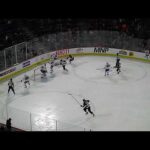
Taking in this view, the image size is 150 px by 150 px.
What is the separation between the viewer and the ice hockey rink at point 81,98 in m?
13.1

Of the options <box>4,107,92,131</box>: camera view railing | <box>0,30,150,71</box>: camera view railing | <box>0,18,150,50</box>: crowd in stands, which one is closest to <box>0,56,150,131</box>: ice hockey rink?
<box>4,107,92,131</box>: camera view railing

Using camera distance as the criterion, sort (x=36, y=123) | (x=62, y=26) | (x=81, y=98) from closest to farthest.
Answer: (x=36, y=123)
(x=81, y=98)
(x=62, y=26)

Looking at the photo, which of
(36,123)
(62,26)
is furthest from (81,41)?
(36,123)

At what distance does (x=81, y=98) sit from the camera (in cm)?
1605

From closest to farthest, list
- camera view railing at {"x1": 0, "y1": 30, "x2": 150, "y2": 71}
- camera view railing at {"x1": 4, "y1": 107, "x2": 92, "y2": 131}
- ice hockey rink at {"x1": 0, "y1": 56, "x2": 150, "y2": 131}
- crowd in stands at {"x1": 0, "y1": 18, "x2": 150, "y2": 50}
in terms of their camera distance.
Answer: camera view railing at {"x1": 4, "y1": 107, "x2": 92, "y2": 131} → ice hockey rink at {"x1": 0, "y1": 56, "x2": 150, "y2": 131} → camera view railing at {"x1": 0, "y1": 30, "x2": 150, "y2": 71} → crowd in stands at {"x1": 0, "y1": 18, "x2": 150, "y2": 50}

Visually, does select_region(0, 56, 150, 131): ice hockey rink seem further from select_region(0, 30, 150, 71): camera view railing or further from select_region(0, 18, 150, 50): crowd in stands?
select_region(0, 18, 150, 50): crowd in stands

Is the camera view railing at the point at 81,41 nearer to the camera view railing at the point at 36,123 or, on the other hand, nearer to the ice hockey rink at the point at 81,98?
the ice hockey rink at the point at 81,98

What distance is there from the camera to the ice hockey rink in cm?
1315

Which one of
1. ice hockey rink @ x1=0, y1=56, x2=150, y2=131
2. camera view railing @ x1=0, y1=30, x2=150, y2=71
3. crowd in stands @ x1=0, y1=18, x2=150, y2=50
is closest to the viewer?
ice hockey rink @ x1=0, y1=56, x2=150, y2=131

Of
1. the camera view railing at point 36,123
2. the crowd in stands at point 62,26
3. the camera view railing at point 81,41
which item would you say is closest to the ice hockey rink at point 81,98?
the camera view railing at point 36,123

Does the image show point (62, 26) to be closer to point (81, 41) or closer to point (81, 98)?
point (81, 41)

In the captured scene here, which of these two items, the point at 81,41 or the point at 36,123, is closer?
the point at 36,123

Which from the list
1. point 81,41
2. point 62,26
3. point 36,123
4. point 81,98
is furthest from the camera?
point 62,26
